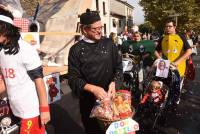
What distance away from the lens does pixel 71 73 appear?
13.4ft

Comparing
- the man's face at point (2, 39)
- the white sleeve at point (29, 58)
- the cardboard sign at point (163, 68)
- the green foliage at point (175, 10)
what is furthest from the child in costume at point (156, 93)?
the green foliage at point (175, 10)

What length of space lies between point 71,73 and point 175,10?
4015 cm

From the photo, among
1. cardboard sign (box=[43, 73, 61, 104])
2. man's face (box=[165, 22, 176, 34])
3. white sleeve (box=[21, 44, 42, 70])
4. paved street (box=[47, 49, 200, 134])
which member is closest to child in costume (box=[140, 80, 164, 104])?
paved street (box=[47, 49, 200, 134])

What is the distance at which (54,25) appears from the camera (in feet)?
A: 52.7

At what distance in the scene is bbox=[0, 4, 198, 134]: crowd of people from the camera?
337 centimetres

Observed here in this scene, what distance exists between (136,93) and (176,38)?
257 centimetres

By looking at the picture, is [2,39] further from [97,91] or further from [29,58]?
[97,91]

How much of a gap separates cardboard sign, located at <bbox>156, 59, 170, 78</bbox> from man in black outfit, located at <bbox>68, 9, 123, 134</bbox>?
227 cm

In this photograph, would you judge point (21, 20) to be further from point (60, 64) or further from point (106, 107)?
point (106, 107)

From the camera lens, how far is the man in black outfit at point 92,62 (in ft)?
13.1

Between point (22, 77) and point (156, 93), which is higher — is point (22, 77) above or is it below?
above

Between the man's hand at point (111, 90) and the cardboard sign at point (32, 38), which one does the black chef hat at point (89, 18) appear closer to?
the man's hand at point (111, 90)

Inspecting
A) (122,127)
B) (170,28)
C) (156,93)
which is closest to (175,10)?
(170,28)

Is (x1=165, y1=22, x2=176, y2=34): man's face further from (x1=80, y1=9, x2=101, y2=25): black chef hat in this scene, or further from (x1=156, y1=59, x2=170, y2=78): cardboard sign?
(x1=80, y1=9, x2=101, y2=25): black chef hat
